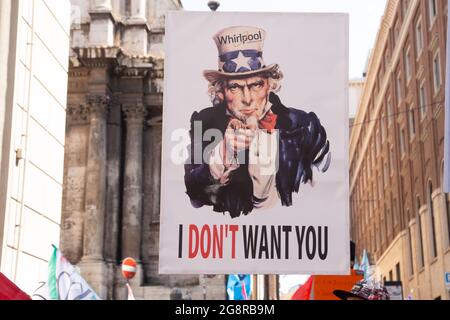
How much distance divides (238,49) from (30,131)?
246 inches

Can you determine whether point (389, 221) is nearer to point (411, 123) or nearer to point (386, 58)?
point (386, 58)

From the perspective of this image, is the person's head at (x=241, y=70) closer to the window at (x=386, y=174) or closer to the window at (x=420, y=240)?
the window at (x=420, y=240)

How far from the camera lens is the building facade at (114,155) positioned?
37.4 metres

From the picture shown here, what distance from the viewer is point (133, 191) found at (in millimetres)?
38344

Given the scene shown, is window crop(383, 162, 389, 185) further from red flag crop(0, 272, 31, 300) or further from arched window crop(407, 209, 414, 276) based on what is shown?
red flag crop(0, 272, 31, 300)

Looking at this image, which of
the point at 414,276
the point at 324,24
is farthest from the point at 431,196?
the point at 324,24

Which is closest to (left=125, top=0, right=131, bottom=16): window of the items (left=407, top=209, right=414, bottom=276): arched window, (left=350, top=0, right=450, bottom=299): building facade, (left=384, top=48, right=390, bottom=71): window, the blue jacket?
(left=350, top=0, right=450, bottom=299): building facade

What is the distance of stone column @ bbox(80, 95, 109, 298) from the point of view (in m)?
36.3

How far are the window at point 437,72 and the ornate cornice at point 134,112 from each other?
14.3 metres

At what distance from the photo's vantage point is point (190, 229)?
5816 millimetres

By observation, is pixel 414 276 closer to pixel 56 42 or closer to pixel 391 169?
pixel 391 169

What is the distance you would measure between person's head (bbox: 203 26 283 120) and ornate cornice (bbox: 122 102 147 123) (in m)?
33.6

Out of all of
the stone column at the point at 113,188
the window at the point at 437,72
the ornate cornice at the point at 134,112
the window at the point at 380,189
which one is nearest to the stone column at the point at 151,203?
the ornate cornice at the point at 134,112

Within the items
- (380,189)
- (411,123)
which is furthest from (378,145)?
(411,123)
